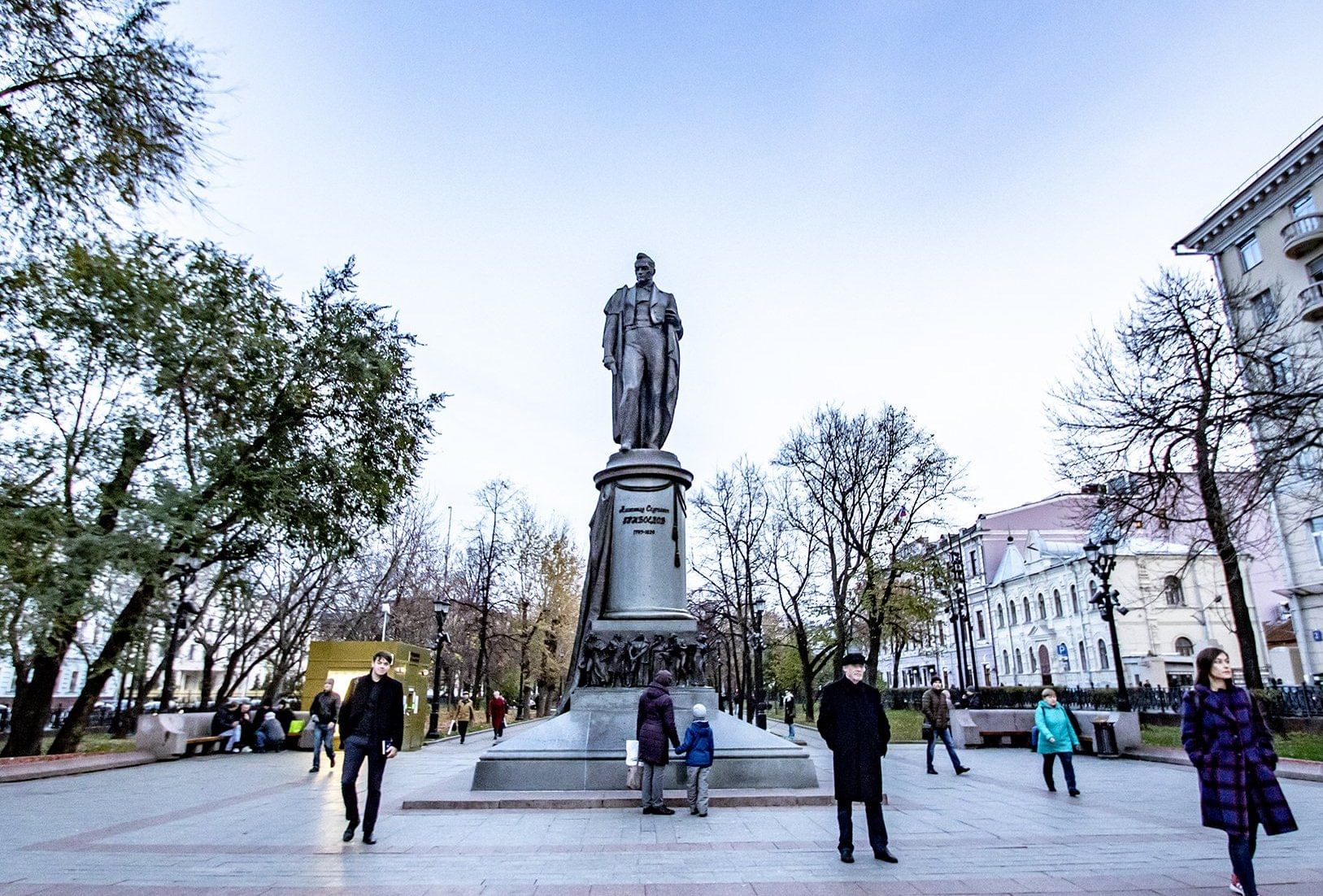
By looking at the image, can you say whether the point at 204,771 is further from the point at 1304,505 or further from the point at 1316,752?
the point at 1304,505

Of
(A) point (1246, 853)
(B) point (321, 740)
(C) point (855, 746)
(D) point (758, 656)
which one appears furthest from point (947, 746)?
(D) point (758, 656)

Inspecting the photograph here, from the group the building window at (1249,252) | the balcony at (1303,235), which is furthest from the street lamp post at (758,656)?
the balcony at (1303,235)

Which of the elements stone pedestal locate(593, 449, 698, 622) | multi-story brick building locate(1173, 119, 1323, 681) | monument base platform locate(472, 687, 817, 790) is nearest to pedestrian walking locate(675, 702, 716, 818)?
monument base platform locate(472, 687, 817, 790)

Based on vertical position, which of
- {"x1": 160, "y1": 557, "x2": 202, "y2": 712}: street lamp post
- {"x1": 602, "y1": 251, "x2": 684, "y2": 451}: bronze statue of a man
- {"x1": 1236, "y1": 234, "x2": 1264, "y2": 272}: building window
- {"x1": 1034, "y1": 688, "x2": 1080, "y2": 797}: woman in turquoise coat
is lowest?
{"x1": 1034, "y1": 688, "x2": 1080, "y2": 797}: woman in turquoise coat

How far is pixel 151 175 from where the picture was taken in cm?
805

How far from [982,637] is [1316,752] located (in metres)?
57.8

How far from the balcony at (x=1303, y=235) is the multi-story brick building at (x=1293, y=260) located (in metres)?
0.03

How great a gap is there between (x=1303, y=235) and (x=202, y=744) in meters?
40.1

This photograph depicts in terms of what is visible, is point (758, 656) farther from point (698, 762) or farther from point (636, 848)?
point (636, 848)

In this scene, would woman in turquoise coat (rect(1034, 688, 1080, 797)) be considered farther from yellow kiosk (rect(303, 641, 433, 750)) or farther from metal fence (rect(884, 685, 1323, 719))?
yellow kiosk (rect(303, 641, 433, 750))

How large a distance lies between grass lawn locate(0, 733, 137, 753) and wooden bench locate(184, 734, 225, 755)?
4.16 ft

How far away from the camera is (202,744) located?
20.2m

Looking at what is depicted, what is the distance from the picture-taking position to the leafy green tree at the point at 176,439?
14.8 metres

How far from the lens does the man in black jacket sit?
7406mm
